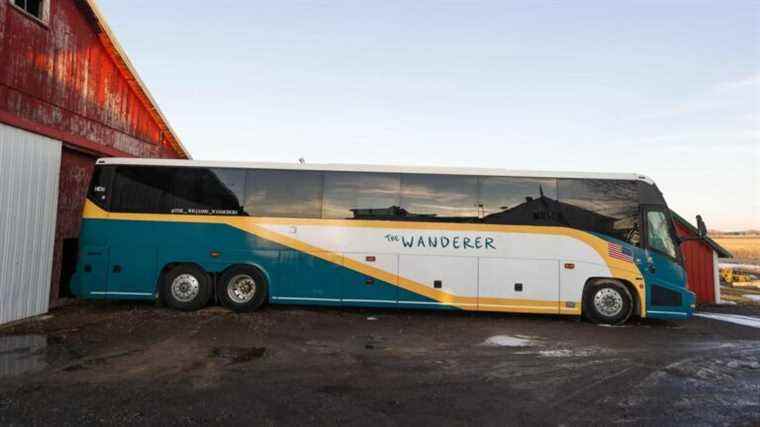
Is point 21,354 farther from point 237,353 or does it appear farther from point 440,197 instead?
point 440,197

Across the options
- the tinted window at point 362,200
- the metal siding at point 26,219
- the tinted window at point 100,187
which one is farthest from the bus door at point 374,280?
the metal siding at point 26,219

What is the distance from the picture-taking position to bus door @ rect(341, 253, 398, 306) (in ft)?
30.6

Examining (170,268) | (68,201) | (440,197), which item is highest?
(440,197)

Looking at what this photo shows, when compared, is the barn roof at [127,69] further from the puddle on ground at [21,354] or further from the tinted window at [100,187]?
the puddle on ground at [21,354]

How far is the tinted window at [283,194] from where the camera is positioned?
9.34 metres

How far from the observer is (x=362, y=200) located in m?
9.35

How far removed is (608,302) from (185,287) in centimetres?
939

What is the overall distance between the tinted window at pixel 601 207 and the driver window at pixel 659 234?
277 mm

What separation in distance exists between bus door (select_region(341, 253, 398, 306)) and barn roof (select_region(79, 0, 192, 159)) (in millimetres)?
8940

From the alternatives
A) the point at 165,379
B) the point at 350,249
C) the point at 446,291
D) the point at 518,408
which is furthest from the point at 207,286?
the point at 518,408

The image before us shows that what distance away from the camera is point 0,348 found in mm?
6598

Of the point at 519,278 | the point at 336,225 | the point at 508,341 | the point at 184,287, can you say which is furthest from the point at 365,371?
the point at 184,287

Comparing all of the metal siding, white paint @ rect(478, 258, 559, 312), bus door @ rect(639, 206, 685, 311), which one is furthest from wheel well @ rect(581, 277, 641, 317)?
the metal siding

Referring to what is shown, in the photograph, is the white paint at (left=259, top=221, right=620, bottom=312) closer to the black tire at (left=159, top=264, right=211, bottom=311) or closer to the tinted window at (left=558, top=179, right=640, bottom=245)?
the tinted window at (left=558, top=179, right=640, bottom=245)
